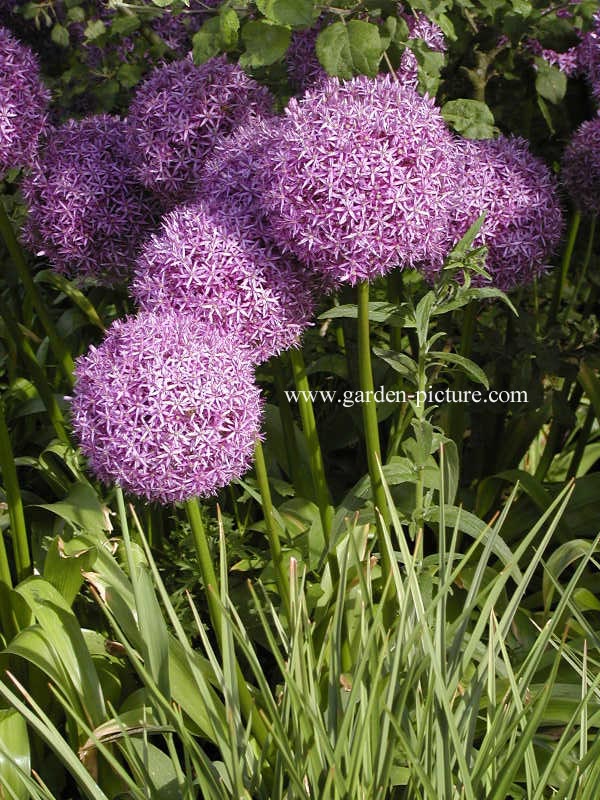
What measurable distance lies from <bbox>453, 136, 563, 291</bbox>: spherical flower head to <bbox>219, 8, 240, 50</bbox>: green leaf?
71cm

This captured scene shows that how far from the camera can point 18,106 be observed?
8.75 feet

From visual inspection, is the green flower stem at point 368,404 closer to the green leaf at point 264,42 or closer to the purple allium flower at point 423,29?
the green leaf at point 264,42

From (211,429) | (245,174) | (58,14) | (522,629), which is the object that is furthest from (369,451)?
(58,14)

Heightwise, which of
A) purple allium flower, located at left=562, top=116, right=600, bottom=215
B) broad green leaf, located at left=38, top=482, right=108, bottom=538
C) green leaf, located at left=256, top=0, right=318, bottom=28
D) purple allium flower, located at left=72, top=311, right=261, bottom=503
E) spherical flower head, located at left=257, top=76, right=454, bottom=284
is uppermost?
green leaf, located at left=256, top=0, right=318, bottom=28

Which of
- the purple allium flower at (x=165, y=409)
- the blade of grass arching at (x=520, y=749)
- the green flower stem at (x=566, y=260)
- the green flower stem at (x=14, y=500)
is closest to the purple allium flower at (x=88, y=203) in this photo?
the green flower stem at (x=14, y=500)

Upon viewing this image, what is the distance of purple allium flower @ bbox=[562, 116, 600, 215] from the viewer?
287 cm

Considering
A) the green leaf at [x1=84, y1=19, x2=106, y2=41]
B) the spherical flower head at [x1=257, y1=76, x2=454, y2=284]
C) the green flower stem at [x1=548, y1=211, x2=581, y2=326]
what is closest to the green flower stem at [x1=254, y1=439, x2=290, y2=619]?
the spherical flower head at [x1=257, y1=76, x2=454, y2=284]

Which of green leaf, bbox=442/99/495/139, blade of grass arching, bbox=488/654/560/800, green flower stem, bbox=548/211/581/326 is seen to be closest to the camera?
blade of grass arching, bbox=488/654/560/800

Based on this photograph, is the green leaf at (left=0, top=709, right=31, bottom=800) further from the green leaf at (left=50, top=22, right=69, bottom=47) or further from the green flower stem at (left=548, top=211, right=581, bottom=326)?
the green leaf at (left=50, top=22, right=69, bottom=47)

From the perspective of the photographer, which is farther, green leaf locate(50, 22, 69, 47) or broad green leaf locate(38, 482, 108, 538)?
green leaf locate(50, 22, 69, 47)

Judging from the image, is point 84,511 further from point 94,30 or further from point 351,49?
point 94,30

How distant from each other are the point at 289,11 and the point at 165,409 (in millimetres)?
978

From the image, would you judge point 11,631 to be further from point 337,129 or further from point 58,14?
point 58,14

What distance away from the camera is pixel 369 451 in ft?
7.82
